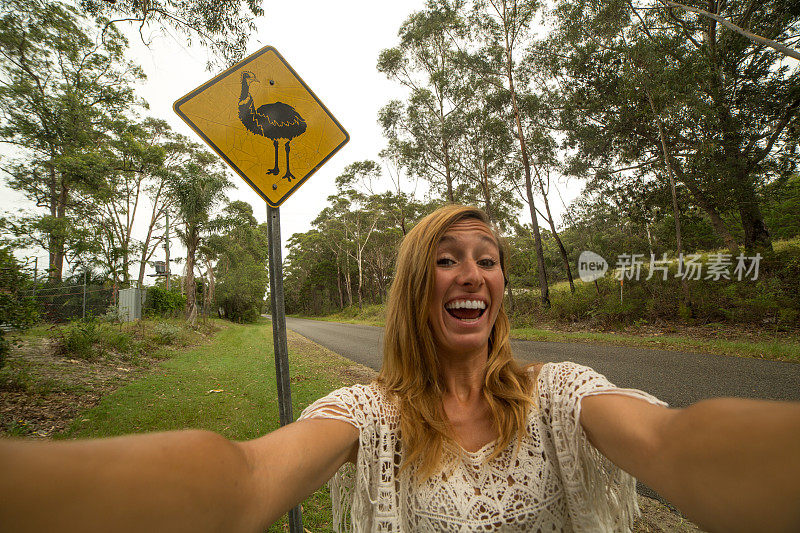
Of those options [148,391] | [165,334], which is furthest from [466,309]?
[165,334]

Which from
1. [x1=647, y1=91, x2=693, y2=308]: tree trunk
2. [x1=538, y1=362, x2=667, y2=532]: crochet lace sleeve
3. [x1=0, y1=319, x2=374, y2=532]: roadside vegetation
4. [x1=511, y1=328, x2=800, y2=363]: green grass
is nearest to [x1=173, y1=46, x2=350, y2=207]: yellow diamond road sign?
[x1=538, y1=362, x2=667, y2=532]: crochet lace sleeve

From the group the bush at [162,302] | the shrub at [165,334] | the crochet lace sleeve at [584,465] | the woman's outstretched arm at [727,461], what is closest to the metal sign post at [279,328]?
the crochet lace sleeve at [584,465]

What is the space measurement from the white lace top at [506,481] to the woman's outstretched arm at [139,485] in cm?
40

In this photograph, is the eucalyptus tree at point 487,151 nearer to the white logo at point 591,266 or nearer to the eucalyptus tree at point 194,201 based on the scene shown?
the white logo at point 591,266

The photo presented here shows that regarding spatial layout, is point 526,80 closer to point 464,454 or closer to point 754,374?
point 754,374

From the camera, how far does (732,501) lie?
0.67 m

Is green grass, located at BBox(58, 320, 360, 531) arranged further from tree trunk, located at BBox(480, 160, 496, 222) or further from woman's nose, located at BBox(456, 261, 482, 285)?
tree trunk, located at BBox(480, 160, 496, 222)

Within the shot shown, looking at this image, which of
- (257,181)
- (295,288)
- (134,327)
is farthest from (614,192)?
(295,288)

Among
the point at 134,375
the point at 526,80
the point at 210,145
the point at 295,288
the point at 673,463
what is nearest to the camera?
the point at 673,463

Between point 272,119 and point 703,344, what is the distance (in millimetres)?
10183

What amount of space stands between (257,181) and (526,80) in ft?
59.0

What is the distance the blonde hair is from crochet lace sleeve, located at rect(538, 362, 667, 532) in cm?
11

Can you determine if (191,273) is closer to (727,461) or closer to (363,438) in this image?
(363,438)

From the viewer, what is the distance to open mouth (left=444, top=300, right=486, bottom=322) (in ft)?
4.79
